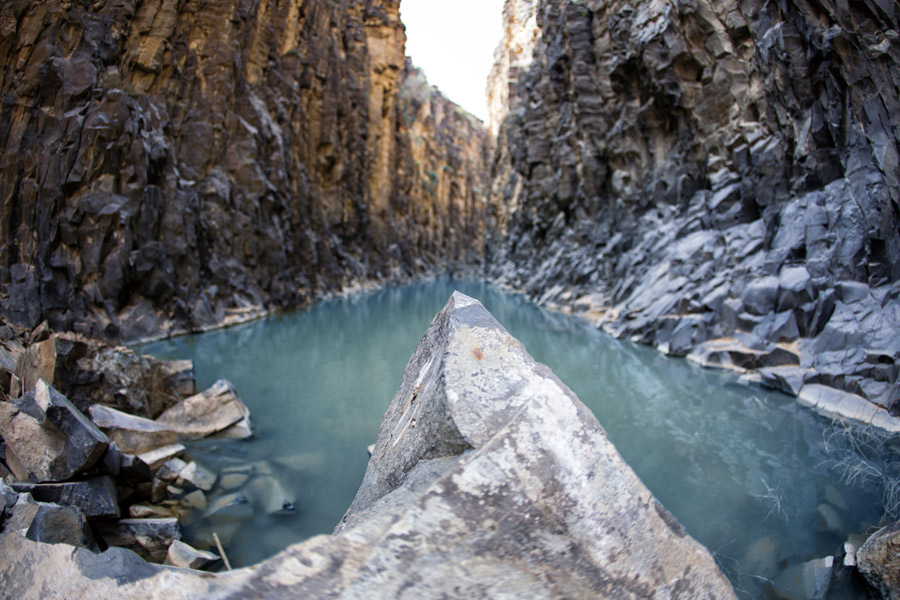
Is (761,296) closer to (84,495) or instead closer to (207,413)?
(207,413)

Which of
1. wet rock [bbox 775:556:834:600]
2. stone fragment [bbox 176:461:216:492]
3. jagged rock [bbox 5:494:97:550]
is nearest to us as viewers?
jagged rock [bbox 5:494:97:550]

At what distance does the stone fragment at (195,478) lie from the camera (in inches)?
202

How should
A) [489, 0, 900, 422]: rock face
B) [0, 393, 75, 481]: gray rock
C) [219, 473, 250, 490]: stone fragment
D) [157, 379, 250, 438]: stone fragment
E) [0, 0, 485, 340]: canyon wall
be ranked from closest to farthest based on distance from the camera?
[0, 393, 75, 481]: gray rock
[219, 473, 250, 490]: stone fragment
[157, 379, 250, 438]: stone fragment
[489, 0, 900, 422]: rock face
[0, 0, 485, 340]: canyon wall

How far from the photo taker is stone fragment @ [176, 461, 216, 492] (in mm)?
5129

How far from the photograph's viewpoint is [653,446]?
6.55 meters

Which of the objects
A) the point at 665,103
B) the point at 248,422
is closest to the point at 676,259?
the point at 665,103

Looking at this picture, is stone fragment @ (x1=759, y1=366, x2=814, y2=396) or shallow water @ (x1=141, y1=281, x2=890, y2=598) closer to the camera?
shallow water @ (x1=141, y1=281, x2=890, y2=598)

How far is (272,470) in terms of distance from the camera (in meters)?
5.75

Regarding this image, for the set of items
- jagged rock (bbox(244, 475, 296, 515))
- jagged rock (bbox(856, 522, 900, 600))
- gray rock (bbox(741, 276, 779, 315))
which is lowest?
jagged rock (bbox(244, 475, 296, 515))

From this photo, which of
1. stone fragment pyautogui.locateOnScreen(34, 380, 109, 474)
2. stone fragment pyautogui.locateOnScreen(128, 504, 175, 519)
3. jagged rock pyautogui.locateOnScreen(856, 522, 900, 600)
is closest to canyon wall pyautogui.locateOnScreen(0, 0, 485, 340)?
stone fragment pyautogui.locateOnScreen(34, 380, 109, 474)

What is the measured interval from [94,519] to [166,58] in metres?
16.0

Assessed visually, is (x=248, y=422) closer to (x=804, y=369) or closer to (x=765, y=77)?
(x=804, y=369)

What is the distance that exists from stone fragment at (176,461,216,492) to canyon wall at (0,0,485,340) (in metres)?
7.67

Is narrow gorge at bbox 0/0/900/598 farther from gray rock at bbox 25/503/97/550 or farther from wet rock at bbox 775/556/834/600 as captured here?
gray rock at bbox 25/503/97/550
